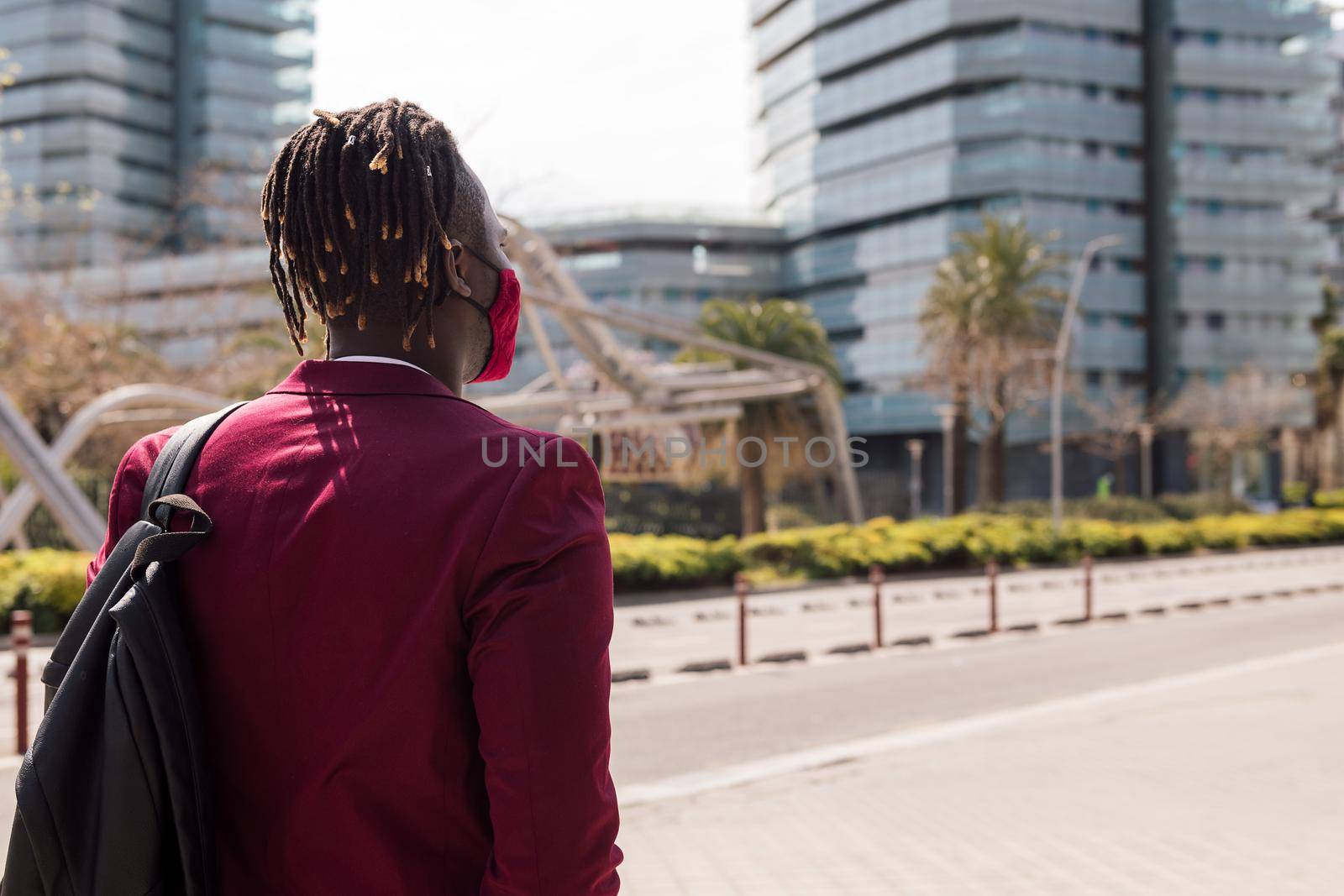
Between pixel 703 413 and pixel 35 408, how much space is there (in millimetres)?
14196

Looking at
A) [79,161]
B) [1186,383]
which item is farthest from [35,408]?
[79,161]

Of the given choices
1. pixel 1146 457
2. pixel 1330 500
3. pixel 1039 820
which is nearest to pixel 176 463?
pixel 1039 820

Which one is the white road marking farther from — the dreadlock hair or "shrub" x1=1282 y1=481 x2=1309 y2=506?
"shrub" x1=1282 y1=481 x2=1309 y2=506

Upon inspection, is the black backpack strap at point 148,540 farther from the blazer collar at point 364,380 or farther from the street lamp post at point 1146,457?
the street lamp post at point 1146,457

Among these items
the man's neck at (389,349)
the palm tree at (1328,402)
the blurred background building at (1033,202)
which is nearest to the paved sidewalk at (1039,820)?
the man's neck at (389,349)

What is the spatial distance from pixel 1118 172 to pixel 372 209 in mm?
70626

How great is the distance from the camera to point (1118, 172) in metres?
65.7

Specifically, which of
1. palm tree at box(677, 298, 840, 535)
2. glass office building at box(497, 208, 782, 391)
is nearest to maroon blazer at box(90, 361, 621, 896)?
palm tree at box(677, 298, 840, 535)

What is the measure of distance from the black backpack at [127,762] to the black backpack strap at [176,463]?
15 mm

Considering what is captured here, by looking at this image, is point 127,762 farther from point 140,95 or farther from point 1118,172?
point 140,95

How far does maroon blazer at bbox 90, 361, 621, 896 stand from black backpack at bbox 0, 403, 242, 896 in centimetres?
6

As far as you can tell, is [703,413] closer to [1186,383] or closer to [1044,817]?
[1044,817]

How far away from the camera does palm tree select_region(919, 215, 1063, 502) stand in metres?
36.8

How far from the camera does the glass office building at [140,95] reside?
85188 millimetres
